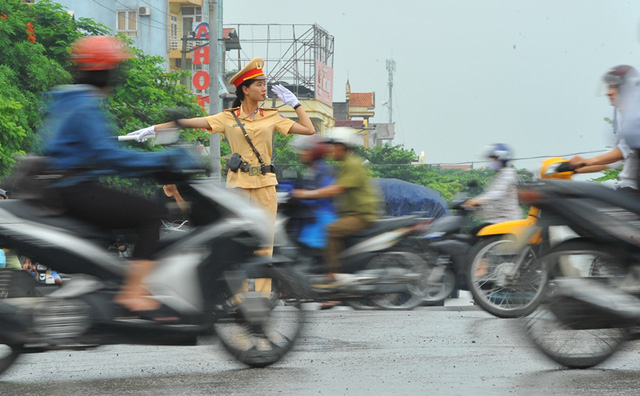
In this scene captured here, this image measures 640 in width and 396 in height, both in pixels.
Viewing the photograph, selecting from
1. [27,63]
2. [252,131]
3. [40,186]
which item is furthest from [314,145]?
[27,63]

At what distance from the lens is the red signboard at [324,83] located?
97.3m

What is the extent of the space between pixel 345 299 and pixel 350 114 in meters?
132

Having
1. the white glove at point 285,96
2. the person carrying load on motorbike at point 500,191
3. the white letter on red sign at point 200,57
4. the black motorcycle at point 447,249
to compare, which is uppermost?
the white letter on red sign at point 200,57

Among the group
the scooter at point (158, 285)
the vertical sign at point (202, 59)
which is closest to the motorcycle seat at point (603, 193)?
the scooter at point (158, 285)

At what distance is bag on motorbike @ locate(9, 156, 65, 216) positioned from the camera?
508 cm

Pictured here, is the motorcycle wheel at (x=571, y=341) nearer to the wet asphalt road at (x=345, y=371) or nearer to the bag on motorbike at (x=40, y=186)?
the wet asphalt road at (x=345, y=371)

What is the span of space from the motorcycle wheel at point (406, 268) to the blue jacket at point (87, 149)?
12.5ft

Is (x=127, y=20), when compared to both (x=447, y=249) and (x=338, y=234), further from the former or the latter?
(x=338, y=234)

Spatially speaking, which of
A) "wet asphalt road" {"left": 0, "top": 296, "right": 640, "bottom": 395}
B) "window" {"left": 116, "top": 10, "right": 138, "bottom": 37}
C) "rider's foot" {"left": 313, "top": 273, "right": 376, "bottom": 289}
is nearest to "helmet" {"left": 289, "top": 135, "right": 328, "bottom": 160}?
"rider's foot" {"left": 313, "top": 273, "right": 376, "bottom": 289}

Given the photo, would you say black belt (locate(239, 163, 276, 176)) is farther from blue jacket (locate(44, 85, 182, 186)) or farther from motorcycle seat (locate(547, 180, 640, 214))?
motorcycle seat (locate(547, 180, 640, 214))

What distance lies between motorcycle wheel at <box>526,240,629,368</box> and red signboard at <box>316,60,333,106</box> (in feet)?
300

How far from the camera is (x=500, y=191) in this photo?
10555mm

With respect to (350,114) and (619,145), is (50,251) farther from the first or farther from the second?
(350,114)

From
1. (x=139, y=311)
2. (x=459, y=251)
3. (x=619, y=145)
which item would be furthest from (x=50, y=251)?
(x=459, y=251)
